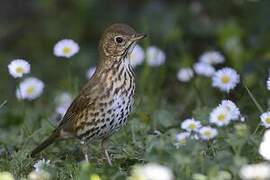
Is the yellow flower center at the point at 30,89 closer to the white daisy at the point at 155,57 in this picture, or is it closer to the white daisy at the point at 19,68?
the white daisy at the point at 19,68

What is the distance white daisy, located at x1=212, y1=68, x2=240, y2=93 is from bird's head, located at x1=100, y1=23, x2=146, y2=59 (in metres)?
0.87

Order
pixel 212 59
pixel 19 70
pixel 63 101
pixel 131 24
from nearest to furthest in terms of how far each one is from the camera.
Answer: pixel 19 70, pixel 63 101, pixel 212 59, pixel 131 24

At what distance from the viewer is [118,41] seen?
20.5ft

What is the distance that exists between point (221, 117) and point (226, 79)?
43.8 inches

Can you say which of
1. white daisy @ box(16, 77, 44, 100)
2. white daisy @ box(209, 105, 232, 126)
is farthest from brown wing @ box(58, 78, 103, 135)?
white daisy @ box(16, 77, 44, 100)

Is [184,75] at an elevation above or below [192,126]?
above

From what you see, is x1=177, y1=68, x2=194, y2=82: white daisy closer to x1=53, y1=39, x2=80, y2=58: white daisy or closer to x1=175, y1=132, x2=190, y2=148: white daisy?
x1=53, y1=39, x2=80, y2=58: white daisy

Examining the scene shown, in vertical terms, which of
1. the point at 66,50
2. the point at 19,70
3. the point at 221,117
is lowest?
the point at 221,117

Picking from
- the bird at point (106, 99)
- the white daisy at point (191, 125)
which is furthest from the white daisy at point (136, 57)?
the white daisy at point (191, 125)

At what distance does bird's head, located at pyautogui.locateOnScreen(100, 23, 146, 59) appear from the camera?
6.21 metres

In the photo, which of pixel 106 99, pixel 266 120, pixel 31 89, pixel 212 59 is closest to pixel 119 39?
pixel 106 99

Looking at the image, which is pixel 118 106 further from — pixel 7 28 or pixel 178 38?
pixel 7 28

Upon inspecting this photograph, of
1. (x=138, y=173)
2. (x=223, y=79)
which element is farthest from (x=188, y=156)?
(x=223, y=79)

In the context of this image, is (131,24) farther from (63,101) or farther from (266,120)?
(266,120)
